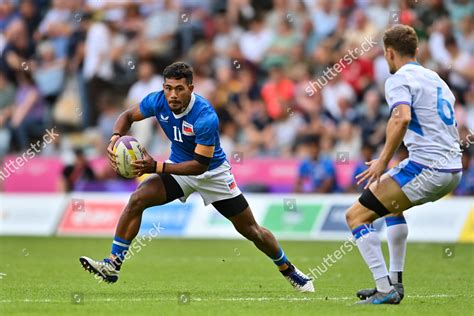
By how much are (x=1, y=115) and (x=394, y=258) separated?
15.6m

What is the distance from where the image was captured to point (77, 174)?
72.2 ft

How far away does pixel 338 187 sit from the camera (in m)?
20.7

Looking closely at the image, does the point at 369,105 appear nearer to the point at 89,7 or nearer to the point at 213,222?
the point at 213,222

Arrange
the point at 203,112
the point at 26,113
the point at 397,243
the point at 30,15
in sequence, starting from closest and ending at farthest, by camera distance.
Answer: the point at 397,243 → the point at 203,112 → the point at 26,113 → the point at 30,15

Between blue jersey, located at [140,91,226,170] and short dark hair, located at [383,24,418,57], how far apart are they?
213cm

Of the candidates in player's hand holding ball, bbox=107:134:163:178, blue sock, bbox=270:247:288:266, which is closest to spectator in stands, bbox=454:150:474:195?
blue sock, bbox=270:247:288:266

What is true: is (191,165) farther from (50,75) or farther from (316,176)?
(50,75)

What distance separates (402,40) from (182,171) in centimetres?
268

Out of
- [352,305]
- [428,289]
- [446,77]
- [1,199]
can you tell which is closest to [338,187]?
[446,77]

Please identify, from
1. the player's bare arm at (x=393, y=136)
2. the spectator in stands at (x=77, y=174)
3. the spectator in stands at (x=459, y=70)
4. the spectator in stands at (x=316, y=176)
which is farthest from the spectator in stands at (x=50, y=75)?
the player's bare arm at (x=393, y=136)

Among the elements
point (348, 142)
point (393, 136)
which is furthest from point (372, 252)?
point (348, 142)

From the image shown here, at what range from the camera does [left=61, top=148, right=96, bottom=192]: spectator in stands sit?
865 inches

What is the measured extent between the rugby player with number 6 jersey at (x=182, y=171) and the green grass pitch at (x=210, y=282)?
15.8 inches

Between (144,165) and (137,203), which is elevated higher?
(144,165)
